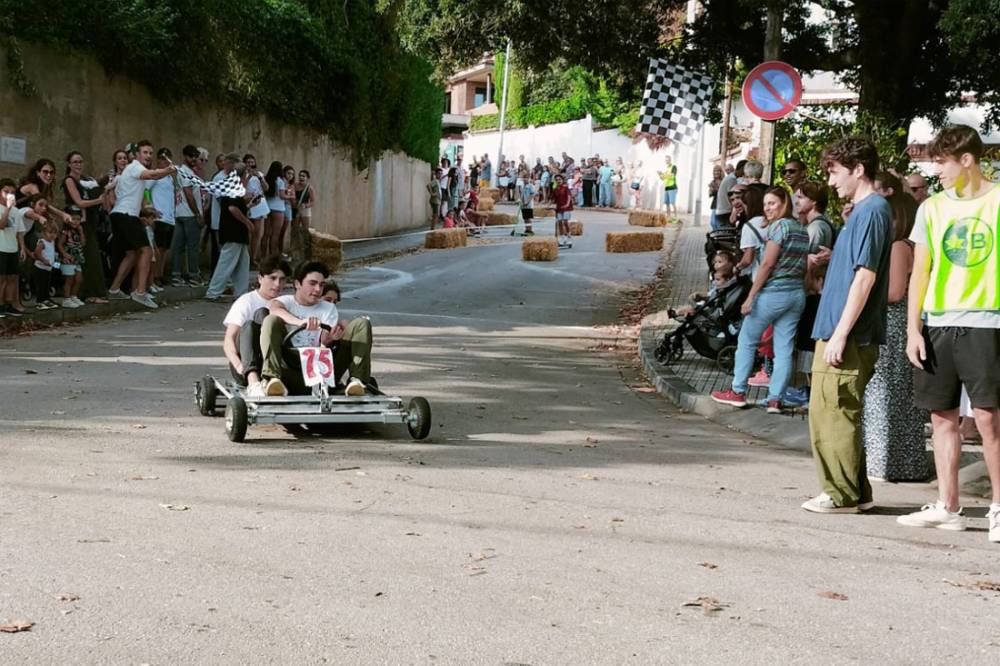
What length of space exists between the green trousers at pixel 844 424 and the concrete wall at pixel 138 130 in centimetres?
1241

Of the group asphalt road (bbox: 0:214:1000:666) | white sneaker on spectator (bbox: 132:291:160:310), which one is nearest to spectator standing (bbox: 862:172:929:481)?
asphalt road (bbox: 0:214:1000:666)

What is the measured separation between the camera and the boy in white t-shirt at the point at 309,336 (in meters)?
8.98

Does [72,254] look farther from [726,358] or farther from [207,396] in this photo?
[726,358]

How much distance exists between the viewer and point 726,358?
12609 millimetres

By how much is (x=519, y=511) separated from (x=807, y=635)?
215 cm

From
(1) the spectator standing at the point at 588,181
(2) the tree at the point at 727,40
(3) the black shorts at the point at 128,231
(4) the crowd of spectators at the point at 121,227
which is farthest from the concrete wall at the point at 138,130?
(1) the spectator standing at the point at 588,181

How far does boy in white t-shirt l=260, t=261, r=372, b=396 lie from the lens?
898cm

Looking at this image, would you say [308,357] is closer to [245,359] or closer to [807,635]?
[245,359]

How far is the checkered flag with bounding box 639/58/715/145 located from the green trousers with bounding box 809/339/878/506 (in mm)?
12465

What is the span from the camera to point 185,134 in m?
21.9

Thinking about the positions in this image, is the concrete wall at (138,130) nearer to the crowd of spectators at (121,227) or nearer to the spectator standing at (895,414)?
the crowd of spectators at (121,227)

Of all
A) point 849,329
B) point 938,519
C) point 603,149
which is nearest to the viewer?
point 938,519

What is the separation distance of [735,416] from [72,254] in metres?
8.18

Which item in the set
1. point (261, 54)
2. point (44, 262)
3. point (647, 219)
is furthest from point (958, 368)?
point (647, 219)
